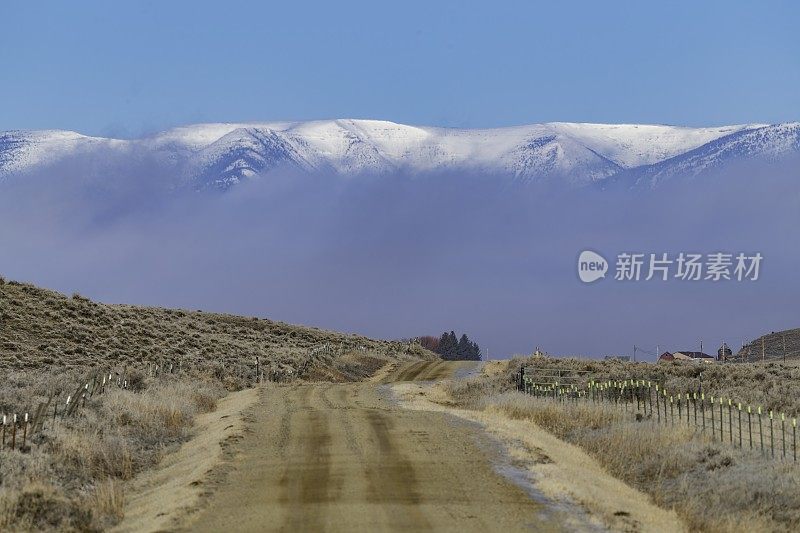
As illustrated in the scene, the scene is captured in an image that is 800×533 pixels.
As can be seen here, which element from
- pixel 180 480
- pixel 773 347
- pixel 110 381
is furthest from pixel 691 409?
pixel 773 347

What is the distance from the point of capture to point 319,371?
58.3 m

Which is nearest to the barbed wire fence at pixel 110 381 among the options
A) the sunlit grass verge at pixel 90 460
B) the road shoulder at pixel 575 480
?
the sunlit grass verge at pixel 90 460

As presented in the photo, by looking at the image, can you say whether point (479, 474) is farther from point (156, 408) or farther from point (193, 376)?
point (193, 376)

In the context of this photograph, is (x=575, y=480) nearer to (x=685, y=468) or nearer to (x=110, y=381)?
(x=685, y=468)

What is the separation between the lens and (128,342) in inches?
2299

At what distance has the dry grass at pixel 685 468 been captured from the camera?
703 inches

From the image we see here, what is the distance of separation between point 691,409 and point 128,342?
35.8m

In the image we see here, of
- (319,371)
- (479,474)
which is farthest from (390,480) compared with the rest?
(319,371)

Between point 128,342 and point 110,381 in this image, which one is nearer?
point 110,381

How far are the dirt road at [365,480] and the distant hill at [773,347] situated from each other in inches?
2540

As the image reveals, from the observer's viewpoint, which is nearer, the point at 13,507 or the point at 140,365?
the point at 13,507

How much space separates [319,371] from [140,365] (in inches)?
467

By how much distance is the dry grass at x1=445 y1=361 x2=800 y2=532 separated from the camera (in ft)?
58.5

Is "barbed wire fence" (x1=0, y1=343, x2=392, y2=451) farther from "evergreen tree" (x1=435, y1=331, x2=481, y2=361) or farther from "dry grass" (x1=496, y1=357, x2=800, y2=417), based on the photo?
"evergreen tree" (x1=435, y1=331, x2=481, y2=361)
